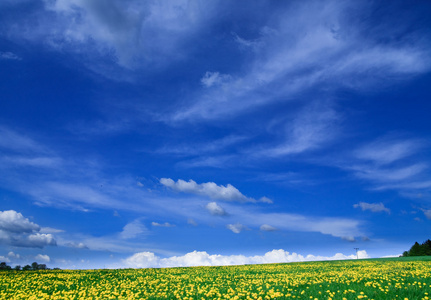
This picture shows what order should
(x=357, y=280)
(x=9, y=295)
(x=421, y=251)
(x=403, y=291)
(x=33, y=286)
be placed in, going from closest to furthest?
(x=403, y=291) < (x=9, y=295) < (x=357, y=280) < (x=33, y=286) < (x=421, y=251)

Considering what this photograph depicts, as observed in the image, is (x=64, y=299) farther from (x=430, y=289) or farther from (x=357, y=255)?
(x=357, y=255)

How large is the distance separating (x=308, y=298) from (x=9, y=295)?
628 inches

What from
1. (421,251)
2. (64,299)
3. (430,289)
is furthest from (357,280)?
(421,251)

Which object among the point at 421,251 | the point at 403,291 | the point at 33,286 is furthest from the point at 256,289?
the point at 421,251

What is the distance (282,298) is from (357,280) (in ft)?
25.2

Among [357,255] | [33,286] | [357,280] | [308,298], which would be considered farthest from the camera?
[357,255]

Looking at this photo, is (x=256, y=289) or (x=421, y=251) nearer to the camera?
(x=256, y=289)

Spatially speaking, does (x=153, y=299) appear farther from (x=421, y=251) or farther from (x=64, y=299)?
(x=421, y=251)

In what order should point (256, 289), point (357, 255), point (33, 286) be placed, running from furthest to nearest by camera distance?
point (357, 255) → point (33, 286) → point (256, 289)

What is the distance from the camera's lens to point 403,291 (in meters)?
13.3

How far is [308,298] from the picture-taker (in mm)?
12391

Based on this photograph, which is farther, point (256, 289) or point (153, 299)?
point (256, 289)

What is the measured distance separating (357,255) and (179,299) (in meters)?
109

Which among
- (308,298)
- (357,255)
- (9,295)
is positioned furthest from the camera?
(357,255)
